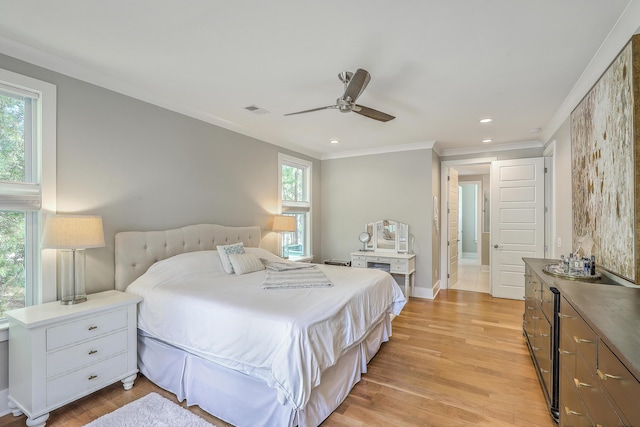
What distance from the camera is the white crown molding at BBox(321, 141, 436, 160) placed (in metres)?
4.89

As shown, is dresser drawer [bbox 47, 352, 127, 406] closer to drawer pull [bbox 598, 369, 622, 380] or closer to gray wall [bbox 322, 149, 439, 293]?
drawer pull [bbox 598, 369, 622, 380]

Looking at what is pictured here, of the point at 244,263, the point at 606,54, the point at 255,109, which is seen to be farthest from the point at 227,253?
the point at 606,54

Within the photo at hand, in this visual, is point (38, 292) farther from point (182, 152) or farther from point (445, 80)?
point (445, 80)

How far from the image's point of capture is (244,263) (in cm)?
320

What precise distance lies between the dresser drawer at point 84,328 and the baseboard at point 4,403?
1.77 ft

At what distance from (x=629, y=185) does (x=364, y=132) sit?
119 inches

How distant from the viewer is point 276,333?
1766 millimetres

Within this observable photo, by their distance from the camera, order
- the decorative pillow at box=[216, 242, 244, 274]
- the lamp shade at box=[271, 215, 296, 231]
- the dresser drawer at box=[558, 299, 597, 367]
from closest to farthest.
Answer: the dresser drawer at box=[558, 299, 597, 367] < the decorative pillow at box=[216, 242, 244, 274] < the lamp shade at box=[271, 215, 296, 231]

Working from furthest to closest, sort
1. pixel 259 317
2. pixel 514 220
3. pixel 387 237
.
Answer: pixel 387 237 < pixel 514 220 < pixel 259 317

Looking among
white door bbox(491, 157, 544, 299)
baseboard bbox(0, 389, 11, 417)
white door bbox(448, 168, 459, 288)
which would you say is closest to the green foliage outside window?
baseboard bbox(0, 389, 11, 417)

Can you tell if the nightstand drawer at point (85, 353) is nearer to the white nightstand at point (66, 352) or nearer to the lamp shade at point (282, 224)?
the white nightstand at point (66, 352)

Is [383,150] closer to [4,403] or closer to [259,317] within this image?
[259,317]

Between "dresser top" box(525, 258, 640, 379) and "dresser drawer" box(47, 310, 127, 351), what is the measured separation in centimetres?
286

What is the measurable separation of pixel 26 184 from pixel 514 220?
594cm
